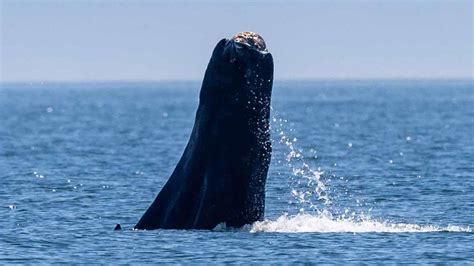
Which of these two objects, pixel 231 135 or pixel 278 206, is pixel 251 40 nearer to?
pixel 231 135

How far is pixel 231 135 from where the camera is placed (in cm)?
2683

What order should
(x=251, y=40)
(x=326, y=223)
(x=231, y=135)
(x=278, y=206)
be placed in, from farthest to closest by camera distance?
(x=278, y=206)
(x=326, y=223)
(x=231, y=135)
(x=251, y=40)

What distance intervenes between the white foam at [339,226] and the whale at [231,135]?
7.88 feet

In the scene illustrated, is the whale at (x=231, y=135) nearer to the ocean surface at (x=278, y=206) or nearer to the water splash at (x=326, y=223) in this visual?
the water splash at (x=326, y=223)

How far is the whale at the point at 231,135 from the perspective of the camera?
26.6 metres

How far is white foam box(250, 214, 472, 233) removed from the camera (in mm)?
30359

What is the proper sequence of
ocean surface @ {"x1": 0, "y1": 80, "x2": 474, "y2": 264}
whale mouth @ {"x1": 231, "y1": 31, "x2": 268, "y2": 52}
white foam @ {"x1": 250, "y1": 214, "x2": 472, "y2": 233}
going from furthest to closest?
white foam @ {"x1": 250, "y1": 214, "x2": 472, "y2": 233}
ocean surface @ {"x1": 0, "y1": 80, "x2": 474, "y2": 264}
whale mouth @ {"x1": 231, "y1": 31, "x2": 268, "y2": 52}

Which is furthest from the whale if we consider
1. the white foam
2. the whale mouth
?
the white foam

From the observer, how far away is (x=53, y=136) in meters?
84.3

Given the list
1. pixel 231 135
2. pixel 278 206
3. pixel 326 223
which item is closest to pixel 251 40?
pixel 231 135

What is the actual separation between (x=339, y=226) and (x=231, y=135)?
540cm

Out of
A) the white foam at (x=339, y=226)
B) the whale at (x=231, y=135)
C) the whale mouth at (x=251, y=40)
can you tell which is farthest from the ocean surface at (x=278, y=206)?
the whale mouth at (x=251, y=40)

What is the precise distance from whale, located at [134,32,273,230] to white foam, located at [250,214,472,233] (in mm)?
2402

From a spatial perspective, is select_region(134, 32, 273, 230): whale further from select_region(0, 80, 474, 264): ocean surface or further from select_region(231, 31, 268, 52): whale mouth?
select_region(0, 80, 474, 264): ocean surface
